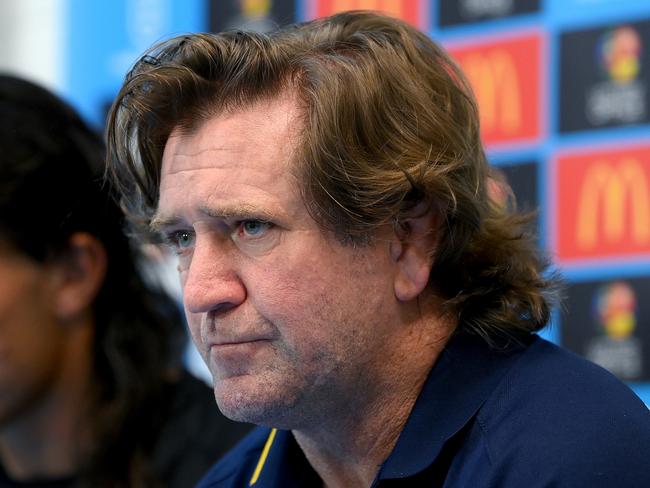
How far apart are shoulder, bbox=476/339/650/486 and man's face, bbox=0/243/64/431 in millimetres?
1024

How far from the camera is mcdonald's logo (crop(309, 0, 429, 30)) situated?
2568mm

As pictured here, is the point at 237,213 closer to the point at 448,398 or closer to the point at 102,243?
the point at 448,398

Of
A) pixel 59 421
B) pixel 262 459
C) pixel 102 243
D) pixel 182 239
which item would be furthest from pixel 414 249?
pixel 59 421

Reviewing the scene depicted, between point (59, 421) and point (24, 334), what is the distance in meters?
0.21

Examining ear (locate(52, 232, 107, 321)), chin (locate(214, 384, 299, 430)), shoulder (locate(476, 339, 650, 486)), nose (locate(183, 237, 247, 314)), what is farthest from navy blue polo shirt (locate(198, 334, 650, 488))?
ear (locate(52, 232, 107, 321))

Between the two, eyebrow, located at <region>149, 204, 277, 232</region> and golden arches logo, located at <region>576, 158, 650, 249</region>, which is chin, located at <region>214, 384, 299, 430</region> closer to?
eyebrow, located at <region>149, 204, 277, 232</region>

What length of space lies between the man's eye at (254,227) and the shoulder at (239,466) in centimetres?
43

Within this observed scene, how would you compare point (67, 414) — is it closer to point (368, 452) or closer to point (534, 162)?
point (368, 452)

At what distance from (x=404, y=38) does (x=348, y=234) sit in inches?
12.0

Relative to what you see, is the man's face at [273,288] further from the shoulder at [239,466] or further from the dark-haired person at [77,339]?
the dark-haired person at [77,339]

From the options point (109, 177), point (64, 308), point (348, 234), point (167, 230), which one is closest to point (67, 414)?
point (64, 308)

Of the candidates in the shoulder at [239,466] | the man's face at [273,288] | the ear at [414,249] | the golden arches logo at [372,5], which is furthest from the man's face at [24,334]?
the golden arches logo at [372,5]

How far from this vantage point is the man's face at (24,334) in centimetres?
202

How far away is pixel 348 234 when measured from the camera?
1.39 meters
